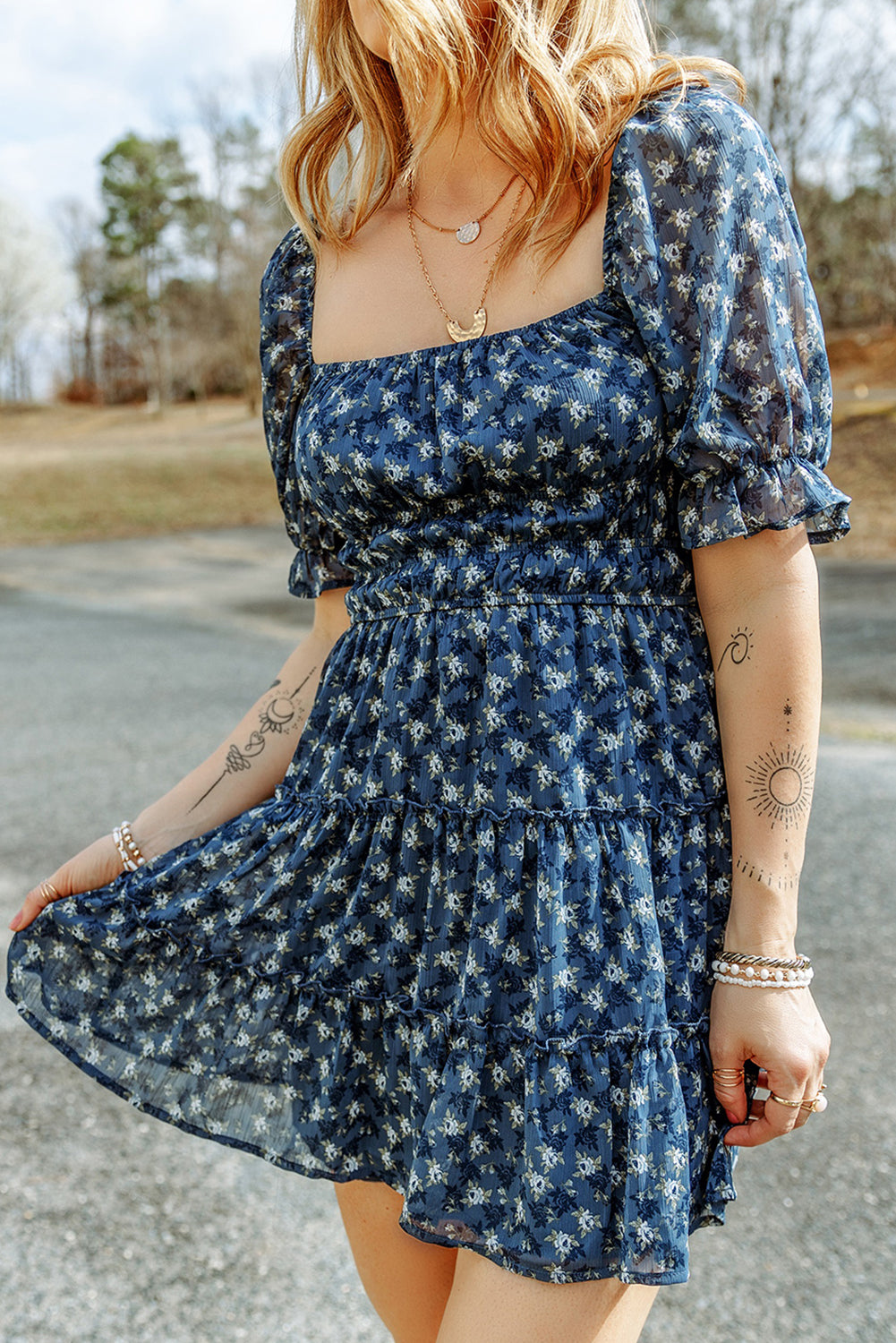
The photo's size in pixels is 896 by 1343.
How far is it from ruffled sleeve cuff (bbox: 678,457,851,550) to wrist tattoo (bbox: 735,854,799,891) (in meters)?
0.35

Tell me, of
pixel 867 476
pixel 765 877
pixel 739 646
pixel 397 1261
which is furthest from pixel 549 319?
pixel 867 476

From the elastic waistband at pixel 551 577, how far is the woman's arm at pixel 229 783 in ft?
1.12

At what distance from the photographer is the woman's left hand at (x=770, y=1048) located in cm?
117

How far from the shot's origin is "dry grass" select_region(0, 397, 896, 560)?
622 inches

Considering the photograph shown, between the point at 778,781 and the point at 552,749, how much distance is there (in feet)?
0.80

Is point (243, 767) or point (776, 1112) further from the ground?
point (243, 767)

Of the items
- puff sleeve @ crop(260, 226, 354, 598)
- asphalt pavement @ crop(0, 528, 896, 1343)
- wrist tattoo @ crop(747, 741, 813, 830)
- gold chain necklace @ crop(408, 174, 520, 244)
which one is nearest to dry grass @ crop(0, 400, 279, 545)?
asphalt pavement @ crop(0, 528, 896, 1343)

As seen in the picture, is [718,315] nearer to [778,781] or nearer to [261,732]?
[778,781]

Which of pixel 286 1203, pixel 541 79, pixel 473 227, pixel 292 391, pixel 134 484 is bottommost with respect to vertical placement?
pixel 134 484

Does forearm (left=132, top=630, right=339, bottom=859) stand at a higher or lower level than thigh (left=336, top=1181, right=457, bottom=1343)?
higher

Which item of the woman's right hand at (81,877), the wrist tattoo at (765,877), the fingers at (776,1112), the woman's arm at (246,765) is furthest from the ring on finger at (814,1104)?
the woman's right hand at (81,877)

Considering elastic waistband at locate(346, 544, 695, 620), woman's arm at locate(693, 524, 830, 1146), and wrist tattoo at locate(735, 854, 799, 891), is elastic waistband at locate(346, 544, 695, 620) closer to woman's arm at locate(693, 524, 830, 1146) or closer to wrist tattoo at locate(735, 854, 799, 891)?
woman's arm at locate(693, 524, 830, 1146)

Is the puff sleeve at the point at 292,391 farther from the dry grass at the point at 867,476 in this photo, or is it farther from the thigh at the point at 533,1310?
the dry grass at the point at 867,476

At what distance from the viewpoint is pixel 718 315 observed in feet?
3.87
